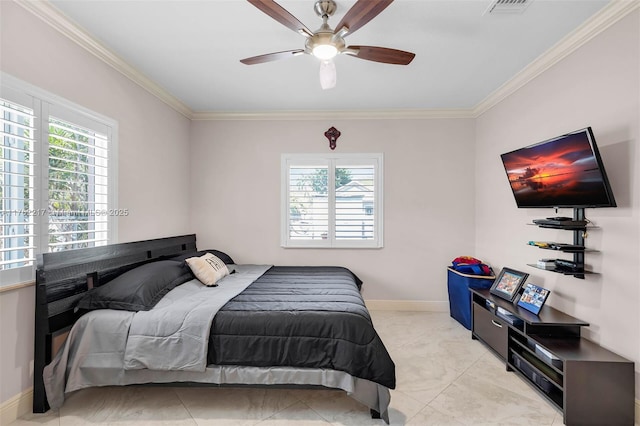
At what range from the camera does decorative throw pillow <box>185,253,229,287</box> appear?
2928 millimetres

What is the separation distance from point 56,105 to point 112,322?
1.59 m

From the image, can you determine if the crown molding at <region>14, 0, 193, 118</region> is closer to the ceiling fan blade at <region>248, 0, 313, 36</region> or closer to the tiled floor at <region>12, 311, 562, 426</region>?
the ceiling fan blade at <region>248, 0, 313, 36</region>

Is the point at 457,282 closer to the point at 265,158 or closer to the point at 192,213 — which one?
the point at 265,158

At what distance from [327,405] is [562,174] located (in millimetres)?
2435

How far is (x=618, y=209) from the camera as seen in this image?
2078 millimetres

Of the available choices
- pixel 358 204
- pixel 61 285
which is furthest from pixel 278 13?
pixel 358 204

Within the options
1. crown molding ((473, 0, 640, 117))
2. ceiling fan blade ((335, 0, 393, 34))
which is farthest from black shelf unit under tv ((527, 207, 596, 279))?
ceiling fan blade ((335, 0, 393, 34))

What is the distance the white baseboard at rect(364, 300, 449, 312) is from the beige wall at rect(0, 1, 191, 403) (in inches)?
108

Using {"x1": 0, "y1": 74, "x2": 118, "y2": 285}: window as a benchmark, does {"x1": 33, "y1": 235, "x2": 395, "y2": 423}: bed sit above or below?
below

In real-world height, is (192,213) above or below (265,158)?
below

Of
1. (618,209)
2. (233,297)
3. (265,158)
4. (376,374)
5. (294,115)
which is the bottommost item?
(376,374)

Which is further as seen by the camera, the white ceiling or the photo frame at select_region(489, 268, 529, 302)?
the photo frame at select_region(489, 268, 529, 302)

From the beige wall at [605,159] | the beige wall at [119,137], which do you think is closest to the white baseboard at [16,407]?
the beige wall at [119,137]

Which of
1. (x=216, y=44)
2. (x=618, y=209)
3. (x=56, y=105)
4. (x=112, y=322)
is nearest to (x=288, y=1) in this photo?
(x=216, y=44)
